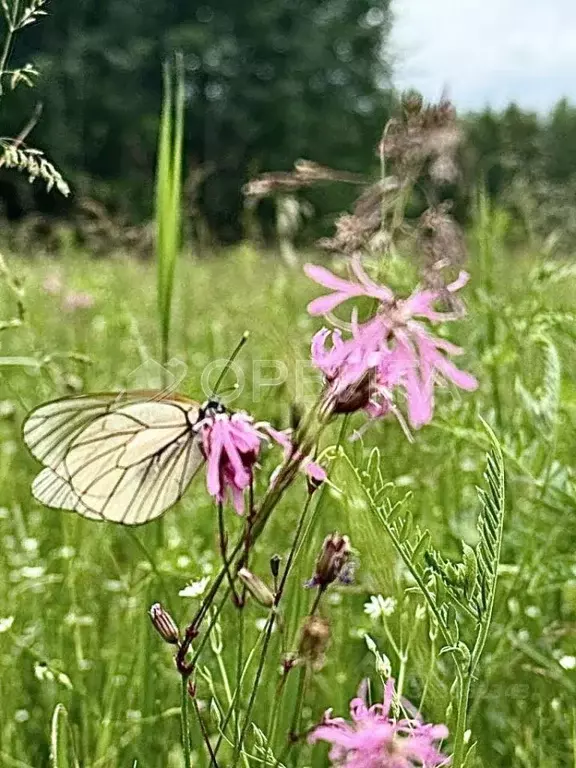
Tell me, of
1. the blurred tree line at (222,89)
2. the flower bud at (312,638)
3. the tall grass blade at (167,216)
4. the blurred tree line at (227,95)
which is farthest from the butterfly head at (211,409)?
the blurred tree line at (222,89)

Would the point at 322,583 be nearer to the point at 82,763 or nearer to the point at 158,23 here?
the point at 82,763

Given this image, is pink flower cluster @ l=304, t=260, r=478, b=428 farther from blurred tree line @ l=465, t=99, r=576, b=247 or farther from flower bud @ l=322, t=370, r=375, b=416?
blurred tree line @ l=465, t=99, r=576, b=247

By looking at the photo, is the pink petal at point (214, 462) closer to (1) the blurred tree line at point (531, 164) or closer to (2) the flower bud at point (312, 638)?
(2) the flower bud at point (312, 638)

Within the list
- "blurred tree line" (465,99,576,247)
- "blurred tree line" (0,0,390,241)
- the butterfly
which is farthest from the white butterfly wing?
"blurred tree line" (0,0,390,241)

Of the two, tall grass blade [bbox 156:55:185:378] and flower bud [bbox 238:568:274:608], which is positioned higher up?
tall grass blade [bbox 156:55:185:378]

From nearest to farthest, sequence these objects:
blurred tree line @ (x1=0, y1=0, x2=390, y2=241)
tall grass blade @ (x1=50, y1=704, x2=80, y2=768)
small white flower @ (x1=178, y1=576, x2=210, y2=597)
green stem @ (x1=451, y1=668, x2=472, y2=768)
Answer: green stem @ (x1=451, y1=668, x2=472, y2=768) → tall grass blade @ (x1=50, y1=704, x2=80, y2=768) → small white flower @ (x1=178, y1=576, x2=210, y2=597) → blurred tree line @ (x1=0, y1=0, x2=390, y2=241)
